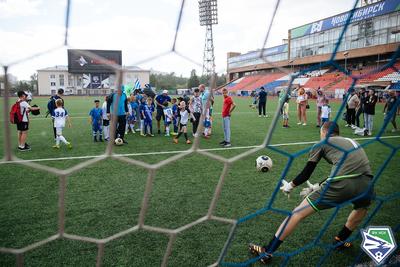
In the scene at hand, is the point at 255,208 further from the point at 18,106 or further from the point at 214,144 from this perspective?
the point at 18,106

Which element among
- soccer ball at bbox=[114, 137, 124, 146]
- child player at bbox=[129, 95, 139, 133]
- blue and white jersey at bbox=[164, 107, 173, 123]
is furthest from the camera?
child player at bbox=[129, 95, 139, 133]

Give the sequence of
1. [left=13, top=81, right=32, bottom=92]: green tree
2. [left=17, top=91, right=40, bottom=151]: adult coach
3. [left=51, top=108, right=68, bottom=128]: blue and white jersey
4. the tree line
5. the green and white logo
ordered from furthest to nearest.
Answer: [left=51, top=108, right=68, bottom=128]: blue and white jersey < [left=17, top=91, right=40, bottom=151]: adult coach < the green and white logo < the tree line < [left=13, top=81, right=32, bottom=92]: green tree

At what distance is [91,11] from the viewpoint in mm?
1583

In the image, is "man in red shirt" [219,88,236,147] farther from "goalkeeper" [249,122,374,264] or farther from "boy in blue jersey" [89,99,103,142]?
"goalkeeper" [249,122,374,264]

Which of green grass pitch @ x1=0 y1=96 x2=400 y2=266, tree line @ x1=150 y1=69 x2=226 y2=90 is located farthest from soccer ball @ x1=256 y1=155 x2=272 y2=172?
tree line @ x1=150 y1=69 x2=226 y2=90

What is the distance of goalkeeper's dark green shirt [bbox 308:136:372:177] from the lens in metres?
2.40

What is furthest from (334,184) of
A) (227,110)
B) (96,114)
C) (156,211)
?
(96,114)

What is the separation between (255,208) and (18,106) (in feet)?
16.5

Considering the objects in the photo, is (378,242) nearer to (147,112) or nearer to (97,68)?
(97,68)

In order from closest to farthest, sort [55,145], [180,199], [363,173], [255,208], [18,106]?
[363,173], [255,208], [180,199], [18,106], [55,145]

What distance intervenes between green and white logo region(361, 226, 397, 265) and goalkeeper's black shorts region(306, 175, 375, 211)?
31 centimetres

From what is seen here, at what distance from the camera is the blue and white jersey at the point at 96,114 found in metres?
7.55

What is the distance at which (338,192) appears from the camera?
2.40m

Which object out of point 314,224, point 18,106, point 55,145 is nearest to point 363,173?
point 314,224
